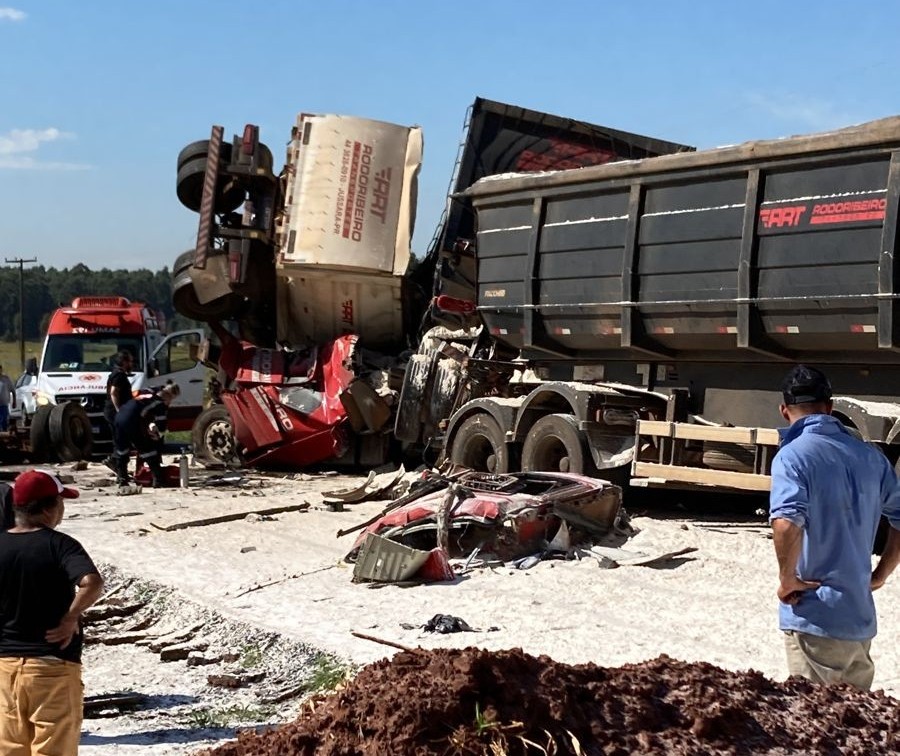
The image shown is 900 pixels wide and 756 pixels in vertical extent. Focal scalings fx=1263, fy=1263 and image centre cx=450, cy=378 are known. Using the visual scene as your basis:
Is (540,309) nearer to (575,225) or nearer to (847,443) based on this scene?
(575,225)

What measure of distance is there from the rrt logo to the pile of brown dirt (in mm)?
6126

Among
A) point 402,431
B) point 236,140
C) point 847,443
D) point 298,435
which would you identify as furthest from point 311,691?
point 236,140

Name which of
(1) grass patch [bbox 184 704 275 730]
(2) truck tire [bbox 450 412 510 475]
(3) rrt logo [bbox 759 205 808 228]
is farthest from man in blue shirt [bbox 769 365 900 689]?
(2) truck tire [bbox 450 412 510 475]

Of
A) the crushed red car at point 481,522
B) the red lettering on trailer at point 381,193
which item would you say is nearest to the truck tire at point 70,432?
the red lettering on trailer at point 381,193

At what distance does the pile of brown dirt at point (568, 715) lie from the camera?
3531 mm

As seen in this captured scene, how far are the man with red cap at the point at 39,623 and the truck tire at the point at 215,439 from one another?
13.0 metres

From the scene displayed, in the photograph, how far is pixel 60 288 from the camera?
88.1 metres

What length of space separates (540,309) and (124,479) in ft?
18.8

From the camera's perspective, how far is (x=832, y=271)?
9.29m

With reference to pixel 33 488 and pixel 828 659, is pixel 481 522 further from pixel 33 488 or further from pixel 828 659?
pixel 828 659

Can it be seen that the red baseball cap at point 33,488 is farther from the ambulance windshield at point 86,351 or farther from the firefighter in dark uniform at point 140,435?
the ambulance windshield at point 86,351

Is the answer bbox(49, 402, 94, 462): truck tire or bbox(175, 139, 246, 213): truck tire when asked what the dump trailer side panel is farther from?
bbox(49, 402, 94, 462): truck tire

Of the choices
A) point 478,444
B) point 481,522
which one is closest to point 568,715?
point 481,522

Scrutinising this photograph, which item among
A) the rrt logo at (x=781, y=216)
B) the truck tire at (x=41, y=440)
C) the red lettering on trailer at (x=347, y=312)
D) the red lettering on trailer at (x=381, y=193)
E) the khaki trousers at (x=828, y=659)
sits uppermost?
the red lettering on trailer at (x=381, y=193)
